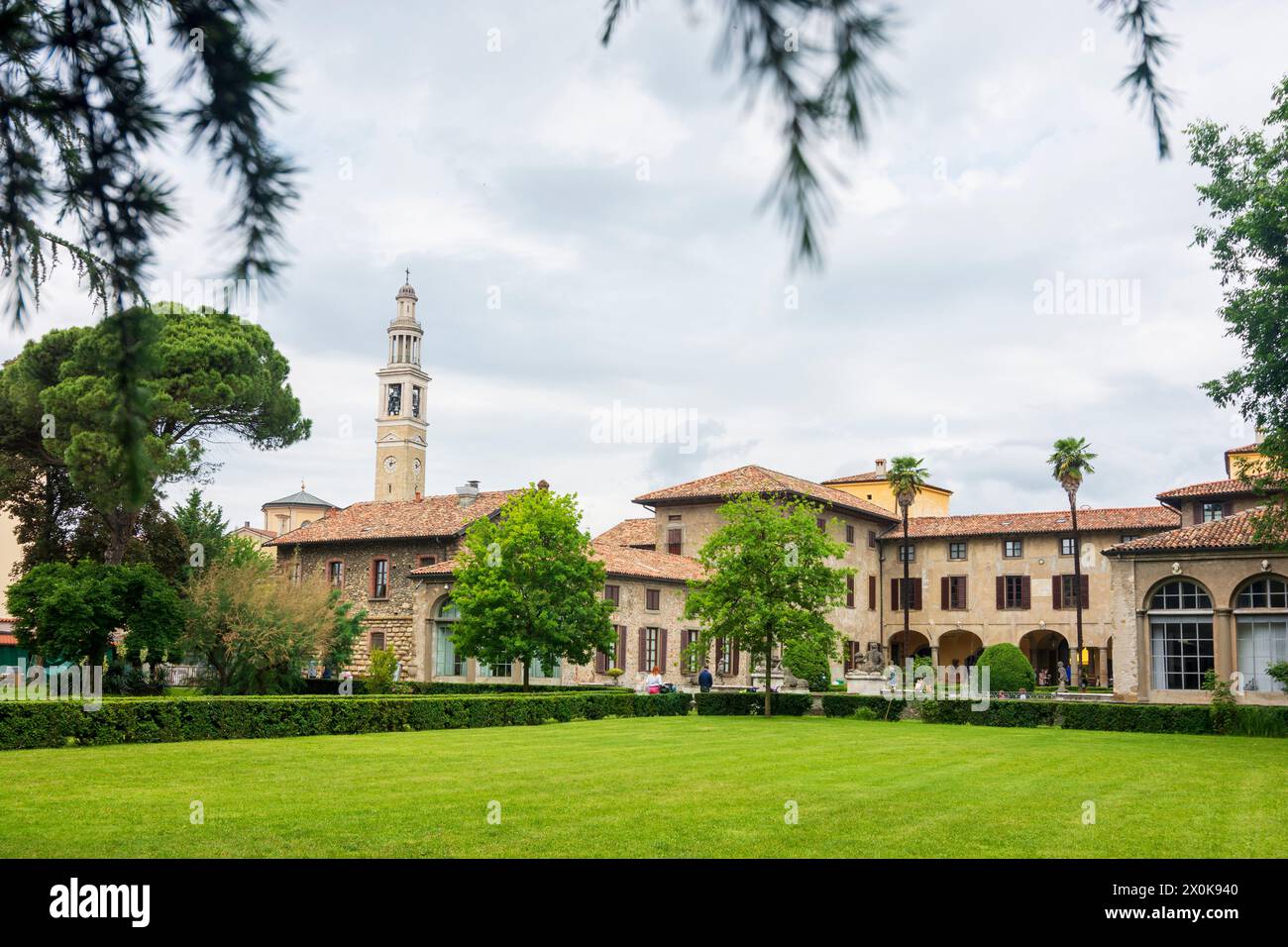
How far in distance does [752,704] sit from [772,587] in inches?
162

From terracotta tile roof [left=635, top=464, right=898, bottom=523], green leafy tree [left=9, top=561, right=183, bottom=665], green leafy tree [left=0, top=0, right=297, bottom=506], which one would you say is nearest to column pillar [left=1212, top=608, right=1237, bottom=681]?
terracotta tile roof [left=635, top=464, right=898, bottom=523]

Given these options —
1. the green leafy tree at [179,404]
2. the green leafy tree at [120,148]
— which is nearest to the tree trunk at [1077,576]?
the green leafy tree at [179,404]

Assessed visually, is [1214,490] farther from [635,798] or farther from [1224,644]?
[635,798]

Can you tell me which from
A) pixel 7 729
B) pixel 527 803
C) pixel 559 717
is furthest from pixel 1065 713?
pixel 7 729

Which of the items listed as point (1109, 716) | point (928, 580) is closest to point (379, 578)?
point (928, 580)

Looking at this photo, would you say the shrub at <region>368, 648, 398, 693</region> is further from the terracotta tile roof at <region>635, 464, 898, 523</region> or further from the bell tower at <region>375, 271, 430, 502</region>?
the bell tower at <region>375, 271, 430, 502</region>

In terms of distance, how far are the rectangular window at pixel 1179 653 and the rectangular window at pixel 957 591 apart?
20376mm

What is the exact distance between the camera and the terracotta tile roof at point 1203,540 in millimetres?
31062

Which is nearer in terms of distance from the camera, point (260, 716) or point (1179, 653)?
point (260, 716)

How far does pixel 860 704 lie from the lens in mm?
Result: 33812

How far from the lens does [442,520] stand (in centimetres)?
4428

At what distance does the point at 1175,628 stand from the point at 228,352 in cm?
2777

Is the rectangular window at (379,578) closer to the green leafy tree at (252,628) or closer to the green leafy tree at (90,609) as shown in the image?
the green leafy tree at (252,628)
